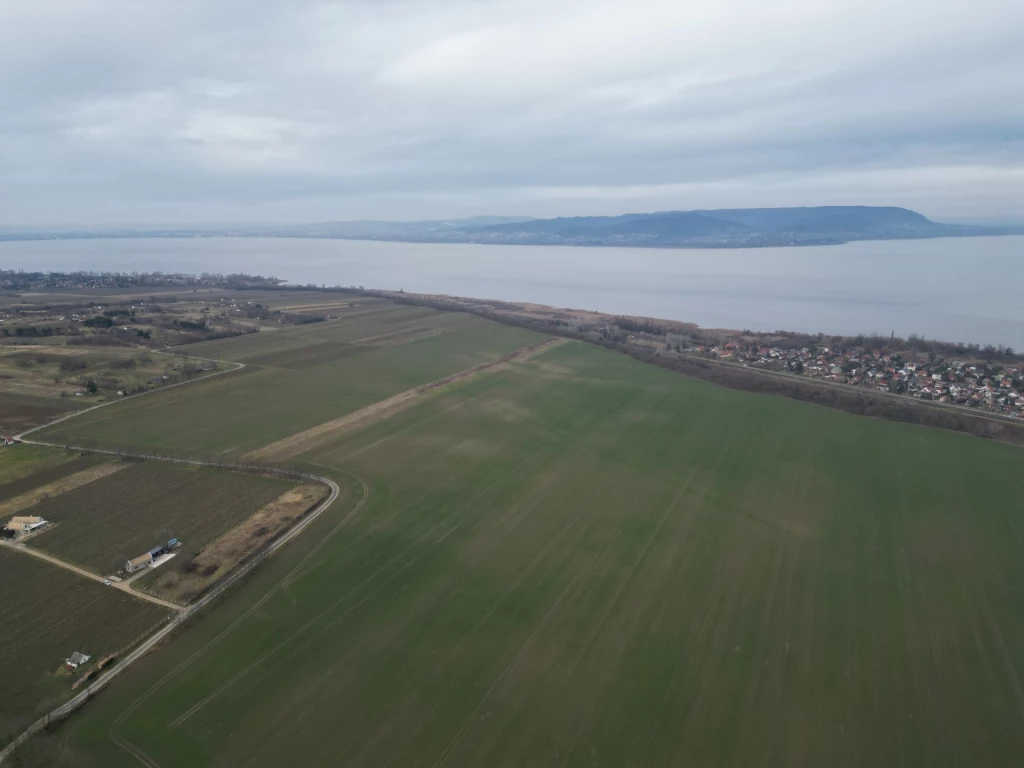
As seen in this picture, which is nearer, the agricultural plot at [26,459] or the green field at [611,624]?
the green field at [611,624]

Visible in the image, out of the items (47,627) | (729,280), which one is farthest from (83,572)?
(729,280)

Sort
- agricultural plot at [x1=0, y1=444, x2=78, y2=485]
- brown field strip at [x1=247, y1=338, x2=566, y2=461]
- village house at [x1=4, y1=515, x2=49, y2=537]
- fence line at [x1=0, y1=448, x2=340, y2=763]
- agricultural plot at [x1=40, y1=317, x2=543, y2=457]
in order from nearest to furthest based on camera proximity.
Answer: fence line at [x1=0, y1=448, x2=340, y2=763]
village house at [x1=4, y1=515, x2=49, y2=537]
agricultural plot at [x1=0, y1=444, x2=78, y2=485]
brown field strip at [x1=247, y1=338, x2=566, y2=461]
agricultural plot at [x1=40, y1=317, x2=543, y2=457]

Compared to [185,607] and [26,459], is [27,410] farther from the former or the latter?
[185,607]

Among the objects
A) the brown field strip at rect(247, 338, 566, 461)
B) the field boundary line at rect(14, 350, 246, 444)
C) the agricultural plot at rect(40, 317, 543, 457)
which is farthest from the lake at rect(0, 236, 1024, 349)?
the field boundary line at rect(14, 350, 246, 444)

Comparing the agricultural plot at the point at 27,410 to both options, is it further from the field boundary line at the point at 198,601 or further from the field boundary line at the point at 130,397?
the field boundary line at the point at 198,601

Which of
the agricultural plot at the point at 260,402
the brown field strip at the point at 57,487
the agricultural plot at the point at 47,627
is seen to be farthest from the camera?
the agricultural plot at the point at 260,402

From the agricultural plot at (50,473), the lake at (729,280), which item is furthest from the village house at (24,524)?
the lake at (729,280)

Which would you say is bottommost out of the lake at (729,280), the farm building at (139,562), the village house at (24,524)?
the farm building at (139,562)

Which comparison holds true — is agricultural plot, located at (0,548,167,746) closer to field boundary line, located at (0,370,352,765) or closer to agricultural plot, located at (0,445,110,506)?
field boundary line, located at (0,370,352,765)
